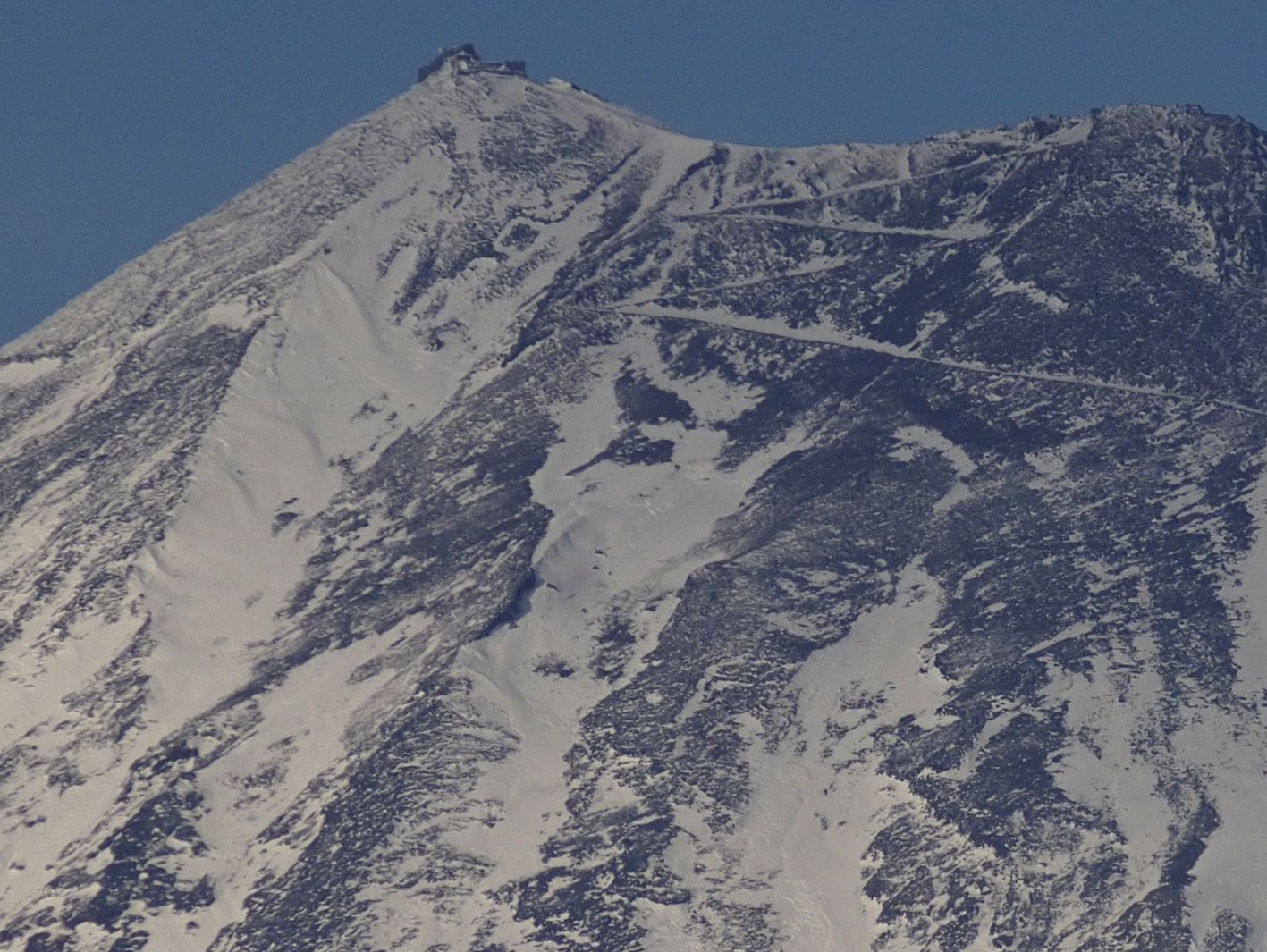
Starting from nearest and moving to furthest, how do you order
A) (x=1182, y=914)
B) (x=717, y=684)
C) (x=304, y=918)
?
1. (x=1182, y=914)
2. (x=304, y=918)
3. (x=717, y=684)

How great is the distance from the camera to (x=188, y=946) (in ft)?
584

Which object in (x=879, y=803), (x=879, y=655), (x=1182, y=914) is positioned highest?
→ (x=879, y=655)

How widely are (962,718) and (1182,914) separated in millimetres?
21670

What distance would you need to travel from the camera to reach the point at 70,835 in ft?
614

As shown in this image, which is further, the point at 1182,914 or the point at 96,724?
the point at 96,724

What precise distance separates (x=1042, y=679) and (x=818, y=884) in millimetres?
19182

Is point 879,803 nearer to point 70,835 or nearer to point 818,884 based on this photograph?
point 818,884

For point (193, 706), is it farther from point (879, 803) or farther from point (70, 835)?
point (879, 803)

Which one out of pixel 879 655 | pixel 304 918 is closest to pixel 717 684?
pixel 879 655

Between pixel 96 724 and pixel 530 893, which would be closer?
pixel 530 893

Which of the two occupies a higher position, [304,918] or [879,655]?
[879,655]

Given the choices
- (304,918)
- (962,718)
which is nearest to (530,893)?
(304,918)

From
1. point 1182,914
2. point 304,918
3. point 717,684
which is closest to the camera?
point 1182,914

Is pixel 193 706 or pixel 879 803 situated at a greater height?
pixel 193 706
